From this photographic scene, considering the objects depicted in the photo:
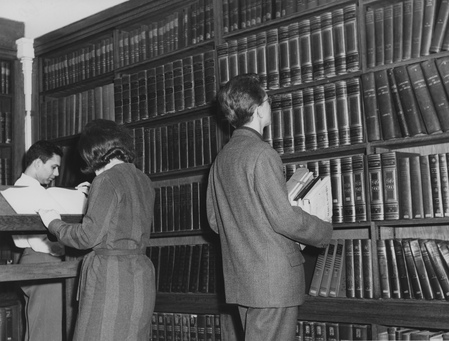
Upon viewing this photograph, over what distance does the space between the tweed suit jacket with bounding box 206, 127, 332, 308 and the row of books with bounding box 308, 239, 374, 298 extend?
1.53 feet

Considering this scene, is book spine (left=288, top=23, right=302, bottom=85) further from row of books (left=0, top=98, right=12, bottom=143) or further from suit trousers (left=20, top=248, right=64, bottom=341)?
row of books (left=0, top=98, right=12, bottom=143)

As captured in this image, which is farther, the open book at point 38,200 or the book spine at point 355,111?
the book spine at point 355,111

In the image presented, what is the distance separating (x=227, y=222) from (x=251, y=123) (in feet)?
1.23

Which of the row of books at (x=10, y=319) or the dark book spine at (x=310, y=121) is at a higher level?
the dark book spine at (x=310, y=121)

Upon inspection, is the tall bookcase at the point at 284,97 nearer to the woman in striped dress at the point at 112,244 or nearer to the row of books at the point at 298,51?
the row of books at the point at 298,51

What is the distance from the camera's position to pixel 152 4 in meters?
3.62

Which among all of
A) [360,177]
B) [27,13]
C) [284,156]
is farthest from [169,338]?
[27,13]

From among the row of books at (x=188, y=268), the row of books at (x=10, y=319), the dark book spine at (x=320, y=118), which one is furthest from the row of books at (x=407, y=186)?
the row of books at (x=10, y=319)

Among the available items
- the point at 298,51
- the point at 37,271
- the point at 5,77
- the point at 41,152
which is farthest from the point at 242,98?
the point at 5,77

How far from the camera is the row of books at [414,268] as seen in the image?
249 centimetres

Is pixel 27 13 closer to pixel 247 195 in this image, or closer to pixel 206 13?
pixel 206 13

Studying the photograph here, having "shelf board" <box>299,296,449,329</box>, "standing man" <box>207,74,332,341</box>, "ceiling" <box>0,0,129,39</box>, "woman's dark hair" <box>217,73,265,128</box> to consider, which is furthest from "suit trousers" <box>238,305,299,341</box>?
"ceiling" <box>0,0,129,39</box>

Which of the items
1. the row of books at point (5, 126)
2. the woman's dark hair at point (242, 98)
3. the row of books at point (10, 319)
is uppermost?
the row of books at point (5, 126)

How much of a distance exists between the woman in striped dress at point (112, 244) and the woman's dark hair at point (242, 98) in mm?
413
